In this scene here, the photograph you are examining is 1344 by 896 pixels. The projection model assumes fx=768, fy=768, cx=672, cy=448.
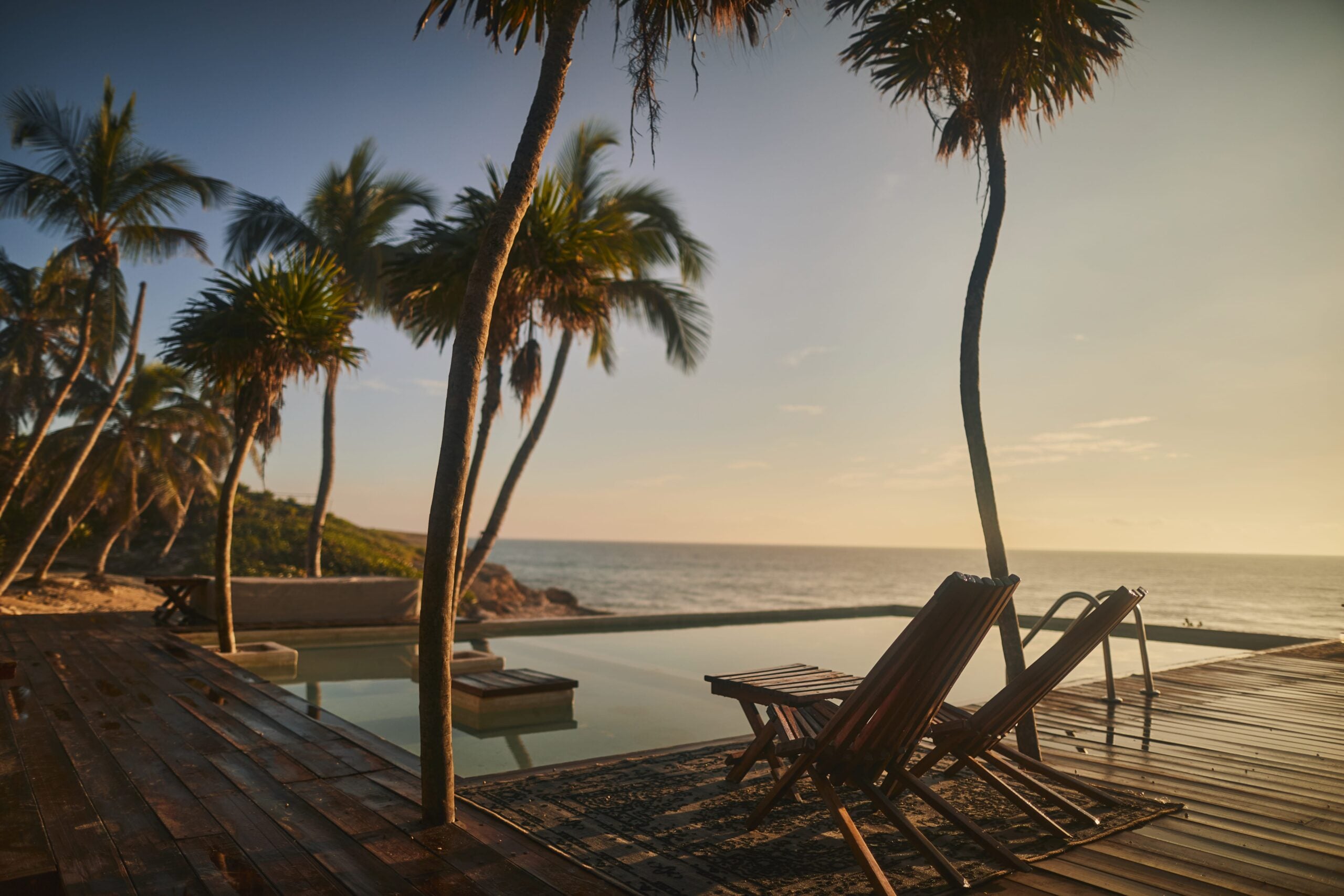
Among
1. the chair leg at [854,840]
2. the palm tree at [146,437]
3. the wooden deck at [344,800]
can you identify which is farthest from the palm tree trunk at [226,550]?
the palm tree at [146,437]

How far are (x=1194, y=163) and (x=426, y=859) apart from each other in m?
12.6

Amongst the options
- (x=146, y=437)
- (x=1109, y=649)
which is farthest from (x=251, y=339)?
(x=146, y=437)

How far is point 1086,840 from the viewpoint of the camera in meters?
2.81

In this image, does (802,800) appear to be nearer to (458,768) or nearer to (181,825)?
(458,768)

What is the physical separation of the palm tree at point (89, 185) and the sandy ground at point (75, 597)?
1.69 meters

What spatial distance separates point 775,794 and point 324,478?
478 inches

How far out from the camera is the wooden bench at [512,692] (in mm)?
5312

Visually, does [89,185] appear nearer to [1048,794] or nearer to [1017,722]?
[1017,722]

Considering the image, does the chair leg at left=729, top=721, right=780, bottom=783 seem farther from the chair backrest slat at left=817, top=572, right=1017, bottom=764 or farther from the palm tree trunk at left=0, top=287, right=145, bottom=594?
the palm tree trunk at left=0, top=287, right=145, bottom=594

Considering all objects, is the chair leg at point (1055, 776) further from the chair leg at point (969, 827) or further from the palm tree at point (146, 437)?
the palm tree at point (146, 437)

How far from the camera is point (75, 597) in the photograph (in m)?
12.6

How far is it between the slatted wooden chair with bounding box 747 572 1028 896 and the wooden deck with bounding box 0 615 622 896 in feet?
2.54

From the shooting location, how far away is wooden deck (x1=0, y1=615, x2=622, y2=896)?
230 cm

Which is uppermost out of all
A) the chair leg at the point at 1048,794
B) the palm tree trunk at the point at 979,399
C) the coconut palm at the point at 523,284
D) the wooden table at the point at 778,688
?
the coconut palm at the point at 523,284
